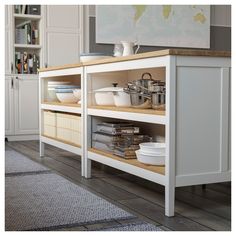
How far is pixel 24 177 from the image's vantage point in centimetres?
289

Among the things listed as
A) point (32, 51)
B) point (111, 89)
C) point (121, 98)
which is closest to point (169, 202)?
point (121, 98)

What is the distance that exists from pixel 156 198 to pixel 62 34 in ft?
10.9

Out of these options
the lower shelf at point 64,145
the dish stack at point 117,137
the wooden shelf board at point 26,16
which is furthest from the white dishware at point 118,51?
the wooden shelf board at point 26,16

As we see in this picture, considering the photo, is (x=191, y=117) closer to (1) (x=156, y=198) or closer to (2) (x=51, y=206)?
(1) (x=156, y=198)

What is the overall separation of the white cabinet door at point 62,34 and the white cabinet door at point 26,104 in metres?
0.33

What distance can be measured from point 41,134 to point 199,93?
2.13 metres

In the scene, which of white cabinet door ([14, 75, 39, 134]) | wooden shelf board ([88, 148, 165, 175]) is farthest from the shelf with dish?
white cabinet door ([14, 75, 39, 134])

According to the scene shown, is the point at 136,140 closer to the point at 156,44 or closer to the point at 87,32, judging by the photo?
the point at 87,32

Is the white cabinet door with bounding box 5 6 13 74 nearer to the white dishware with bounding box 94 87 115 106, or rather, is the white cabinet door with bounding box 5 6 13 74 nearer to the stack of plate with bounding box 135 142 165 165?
the white dishware with bounding box 94 87 115 106

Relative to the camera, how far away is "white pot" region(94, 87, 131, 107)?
2.60 meters

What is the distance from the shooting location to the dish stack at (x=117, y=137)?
268cm

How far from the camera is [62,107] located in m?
3.39

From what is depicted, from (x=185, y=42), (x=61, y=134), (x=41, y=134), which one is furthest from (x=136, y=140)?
(x=185, y=42)

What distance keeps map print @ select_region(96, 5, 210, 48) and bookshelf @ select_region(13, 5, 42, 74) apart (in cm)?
75
